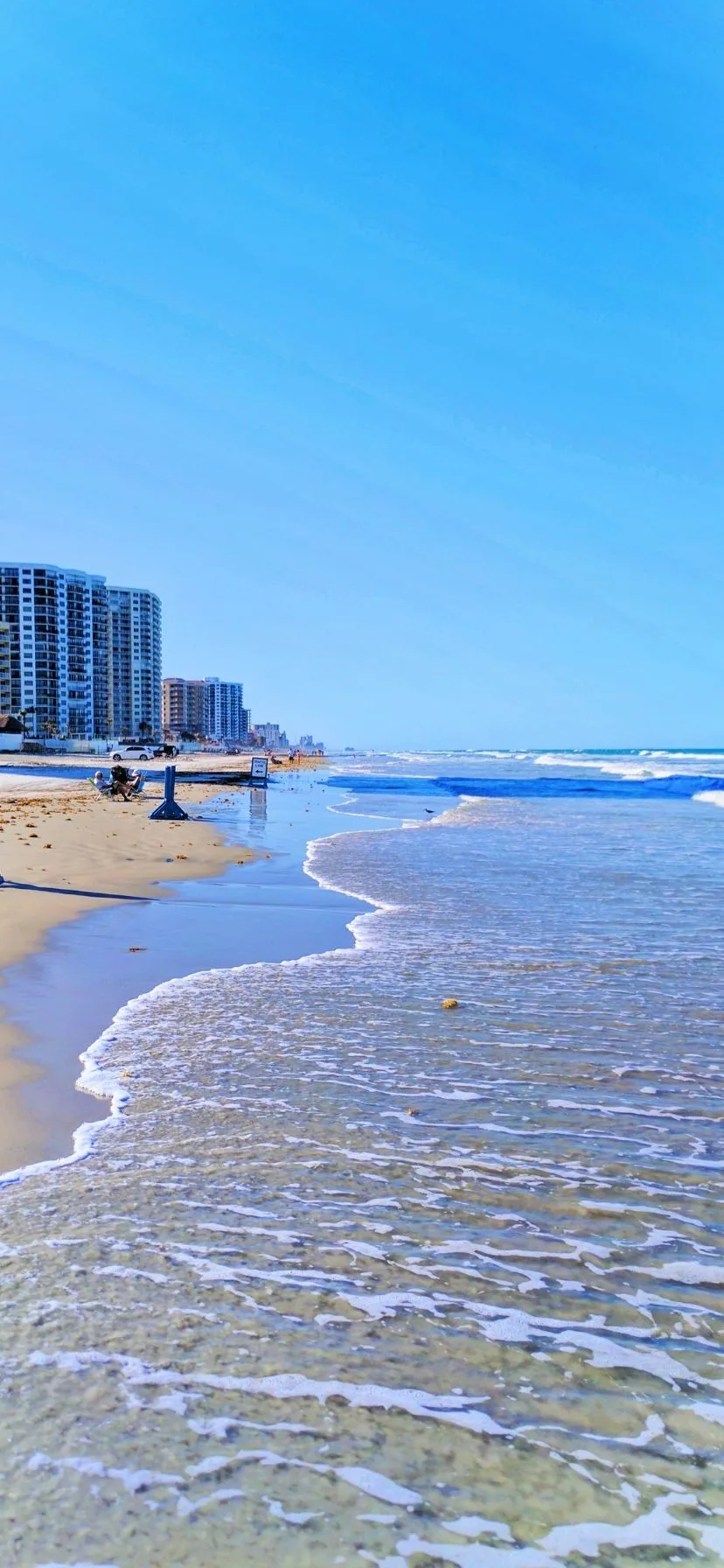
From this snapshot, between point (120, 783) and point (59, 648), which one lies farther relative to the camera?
→ point (59, 648)

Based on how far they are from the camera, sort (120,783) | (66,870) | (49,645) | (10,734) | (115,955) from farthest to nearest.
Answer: (49,645)
(10,734)
(120,783)
(66,870)
(115,955)

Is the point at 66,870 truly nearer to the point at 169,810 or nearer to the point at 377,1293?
the point at 169,810

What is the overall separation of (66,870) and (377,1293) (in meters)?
11.4

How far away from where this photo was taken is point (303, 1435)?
240 cm

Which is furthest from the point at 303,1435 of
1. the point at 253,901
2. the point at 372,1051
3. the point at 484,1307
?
the point at 253,901

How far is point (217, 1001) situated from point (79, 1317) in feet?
12.3

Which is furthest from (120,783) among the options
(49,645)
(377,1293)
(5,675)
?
(49,645)

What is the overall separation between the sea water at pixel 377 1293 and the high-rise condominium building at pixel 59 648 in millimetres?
147440

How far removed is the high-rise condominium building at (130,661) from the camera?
191125 millimetres

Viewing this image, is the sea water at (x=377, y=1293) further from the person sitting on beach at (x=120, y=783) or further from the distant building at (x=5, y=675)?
the distant building at (x=5, y=675)

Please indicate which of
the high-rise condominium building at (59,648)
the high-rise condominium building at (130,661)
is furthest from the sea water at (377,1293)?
the high-rise condominium building at (130,661)

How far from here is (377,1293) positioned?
3.04m

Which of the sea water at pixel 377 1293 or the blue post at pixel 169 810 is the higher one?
the blue post at pixel 169 810

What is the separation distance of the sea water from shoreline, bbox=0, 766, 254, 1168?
1.75ft
